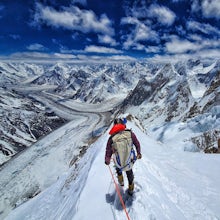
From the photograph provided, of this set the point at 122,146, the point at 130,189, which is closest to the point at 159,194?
the point at 130,189

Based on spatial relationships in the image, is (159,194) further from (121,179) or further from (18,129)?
(18,129)

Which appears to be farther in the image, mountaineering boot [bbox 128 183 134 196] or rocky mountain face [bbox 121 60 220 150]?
rocky mountain face [bbox 121 60 220 150]

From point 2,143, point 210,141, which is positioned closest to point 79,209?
point 210,141

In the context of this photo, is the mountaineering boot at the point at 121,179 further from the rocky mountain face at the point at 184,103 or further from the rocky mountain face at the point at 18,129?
the rocky mountain face at the point at 18,129

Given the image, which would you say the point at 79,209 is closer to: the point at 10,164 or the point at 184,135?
the point at 184,135

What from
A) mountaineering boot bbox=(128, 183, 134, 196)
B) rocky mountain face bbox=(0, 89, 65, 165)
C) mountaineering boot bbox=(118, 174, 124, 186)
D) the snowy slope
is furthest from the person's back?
rocky mountain face bbox=(0, 89, 65, 165)

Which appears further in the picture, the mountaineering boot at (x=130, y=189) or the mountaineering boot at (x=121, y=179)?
the mountaineering boot at (x=121, y=179)

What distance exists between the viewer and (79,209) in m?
8.48

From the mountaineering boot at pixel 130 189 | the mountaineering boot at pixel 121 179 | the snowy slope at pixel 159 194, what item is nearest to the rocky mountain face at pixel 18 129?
the snowy slope at pixel 159 194

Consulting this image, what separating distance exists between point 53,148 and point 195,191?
12019cm

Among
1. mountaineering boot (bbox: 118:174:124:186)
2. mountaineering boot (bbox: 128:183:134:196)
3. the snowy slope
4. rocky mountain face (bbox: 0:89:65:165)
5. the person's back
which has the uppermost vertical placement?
rocky mountain face (bbox: 0:89:65:165)

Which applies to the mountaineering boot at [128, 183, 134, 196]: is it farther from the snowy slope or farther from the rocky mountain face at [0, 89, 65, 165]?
the rocky mountain face at [0, 89, 65, 165]

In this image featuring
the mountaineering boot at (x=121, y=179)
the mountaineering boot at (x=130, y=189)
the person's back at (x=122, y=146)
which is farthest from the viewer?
the mountaineering boot at (x=121, y=179)

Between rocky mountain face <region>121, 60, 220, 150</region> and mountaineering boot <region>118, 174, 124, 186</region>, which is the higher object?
rocky mountain face <region>121, 60, 220, 150</region>
